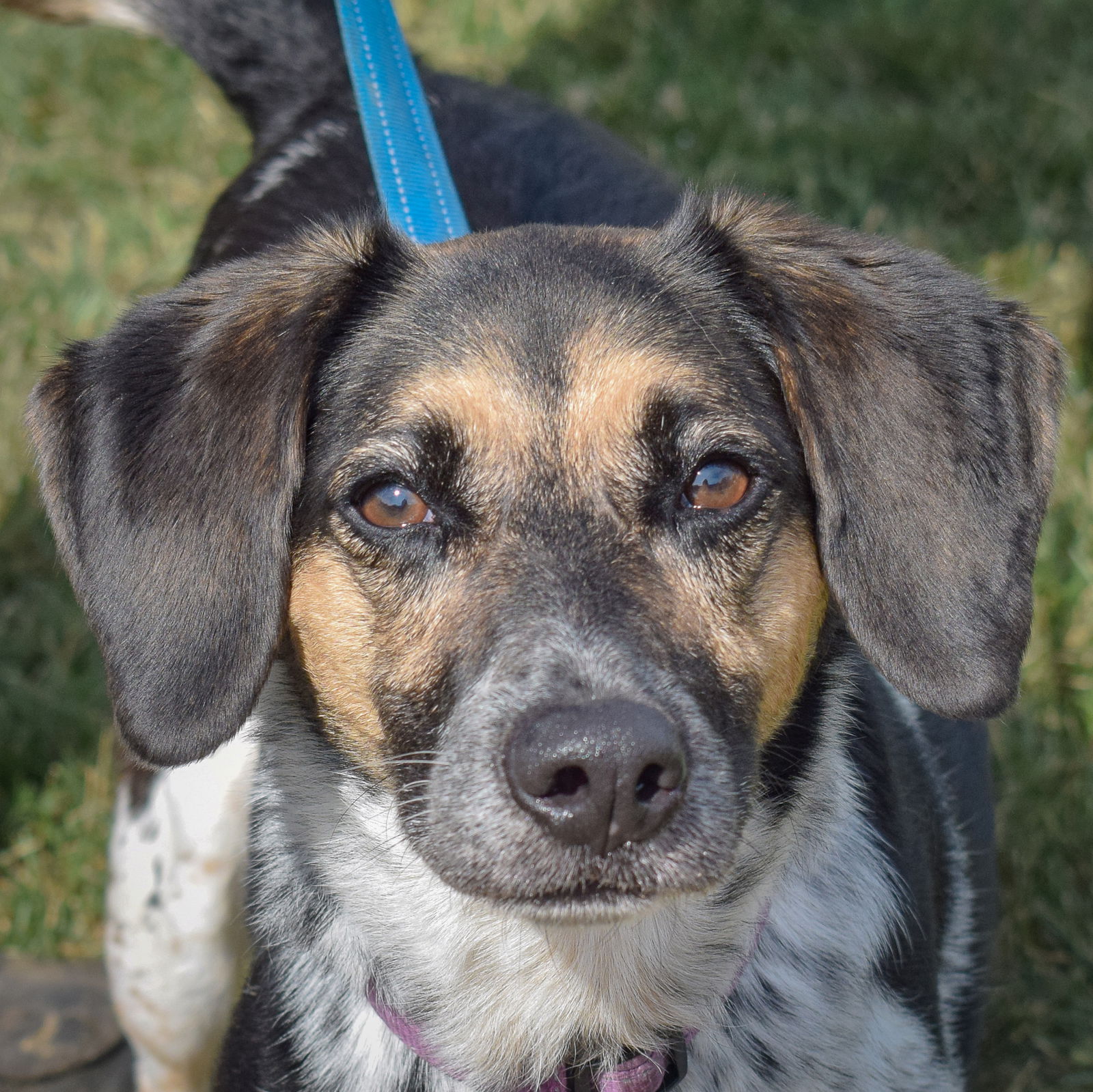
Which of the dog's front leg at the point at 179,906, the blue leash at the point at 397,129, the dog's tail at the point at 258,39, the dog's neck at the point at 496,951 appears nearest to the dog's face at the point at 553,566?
the dog's neck at the point at 496,951

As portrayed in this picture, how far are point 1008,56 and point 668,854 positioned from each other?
5.10 meters

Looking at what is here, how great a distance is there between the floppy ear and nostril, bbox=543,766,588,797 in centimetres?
59

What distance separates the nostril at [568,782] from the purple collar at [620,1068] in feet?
2.01

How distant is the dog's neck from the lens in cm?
240

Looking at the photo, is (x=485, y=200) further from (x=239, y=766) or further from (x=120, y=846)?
(x=120, y=846)

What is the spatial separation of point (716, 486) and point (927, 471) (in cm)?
34

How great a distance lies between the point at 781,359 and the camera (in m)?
2.45

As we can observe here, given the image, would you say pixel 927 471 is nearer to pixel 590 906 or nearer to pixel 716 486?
pixel 716 486

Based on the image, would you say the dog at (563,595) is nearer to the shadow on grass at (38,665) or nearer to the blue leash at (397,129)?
the blue leash at (397,129)

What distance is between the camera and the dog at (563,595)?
7.15ft

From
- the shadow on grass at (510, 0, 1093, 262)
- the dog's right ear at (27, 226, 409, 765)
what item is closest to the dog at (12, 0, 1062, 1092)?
the dog's right ear at (27, 226, 409, 765)

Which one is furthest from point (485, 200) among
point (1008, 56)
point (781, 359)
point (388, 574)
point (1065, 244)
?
point (1008, 56)

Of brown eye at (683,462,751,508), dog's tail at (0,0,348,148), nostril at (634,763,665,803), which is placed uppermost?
dog's tail at (0,0,348,148)

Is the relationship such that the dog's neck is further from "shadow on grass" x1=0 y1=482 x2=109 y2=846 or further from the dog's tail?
the dog's tail
